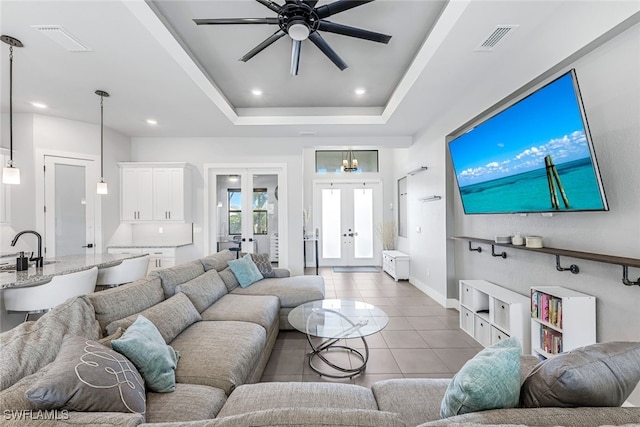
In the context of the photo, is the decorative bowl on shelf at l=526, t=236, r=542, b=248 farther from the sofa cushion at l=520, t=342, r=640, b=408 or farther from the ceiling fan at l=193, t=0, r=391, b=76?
the ceiling fan at l=193, t=0, r=391, b=76

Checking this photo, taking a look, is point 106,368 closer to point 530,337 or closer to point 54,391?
point 54,391

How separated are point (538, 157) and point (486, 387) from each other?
2025 mm

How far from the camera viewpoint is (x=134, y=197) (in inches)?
212

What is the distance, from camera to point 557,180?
7.24ft

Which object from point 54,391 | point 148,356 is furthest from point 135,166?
point 54,391

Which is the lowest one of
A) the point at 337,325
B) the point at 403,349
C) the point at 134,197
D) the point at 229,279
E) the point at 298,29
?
the point at 403,349

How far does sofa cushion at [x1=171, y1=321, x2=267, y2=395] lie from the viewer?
5.76 feet

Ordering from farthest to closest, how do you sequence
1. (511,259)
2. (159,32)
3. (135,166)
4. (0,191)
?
(135,166), (0,191), (511,259), (159,32)

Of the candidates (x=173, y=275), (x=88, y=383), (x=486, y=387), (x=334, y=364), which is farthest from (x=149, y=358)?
(x=334, y=364)

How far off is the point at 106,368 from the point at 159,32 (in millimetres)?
2609

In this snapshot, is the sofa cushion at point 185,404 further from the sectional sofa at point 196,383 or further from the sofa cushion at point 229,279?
the sofa cushion at point 229,279

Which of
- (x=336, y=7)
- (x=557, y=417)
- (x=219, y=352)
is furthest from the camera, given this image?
(x=336, y=7)

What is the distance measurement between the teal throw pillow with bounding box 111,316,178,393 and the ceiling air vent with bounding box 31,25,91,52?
246 cm

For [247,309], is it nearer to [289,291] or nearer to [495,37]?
[289,291]
